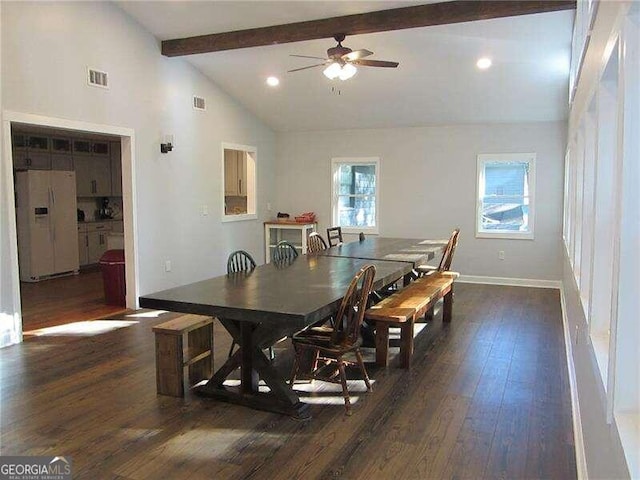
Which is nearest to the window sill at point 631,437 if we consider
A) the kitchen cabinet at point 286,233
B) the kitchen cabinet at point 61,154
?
the kitchen cabinet at point 286,233

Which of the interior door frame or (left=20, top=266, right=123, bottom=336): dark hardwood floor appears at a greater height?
the interior door frame

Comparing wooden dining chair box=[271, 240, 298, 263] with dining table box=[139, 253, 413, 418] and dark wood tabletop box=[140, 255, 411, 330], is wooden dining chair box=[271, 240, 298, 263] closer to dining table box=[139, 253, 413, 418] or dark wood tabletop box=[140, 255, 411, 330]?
dark wood tabletop box=[140, 255, 411, 330]

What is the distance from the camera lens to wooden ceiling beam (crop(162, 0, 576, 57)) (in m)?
4.72

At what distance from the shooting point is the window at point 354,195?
8781mm

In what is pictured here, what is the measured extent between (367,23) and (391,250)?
235cm

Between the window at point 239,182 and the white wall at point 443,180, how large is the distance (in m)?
0.75

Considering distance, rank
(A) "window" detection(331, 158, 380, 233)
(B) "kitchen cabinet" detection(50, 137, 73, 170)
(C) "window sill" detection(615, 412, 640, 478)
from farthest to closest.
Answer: (A) "window" detection(331, 158, 380, 233), (B) "kitchen cabinet" detection(50, 137, 73, 170), (C) "window sill" detection(615, 412, 640, 478)

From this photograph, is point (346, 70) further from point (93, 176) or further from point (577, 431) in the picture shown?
point (93, 176)

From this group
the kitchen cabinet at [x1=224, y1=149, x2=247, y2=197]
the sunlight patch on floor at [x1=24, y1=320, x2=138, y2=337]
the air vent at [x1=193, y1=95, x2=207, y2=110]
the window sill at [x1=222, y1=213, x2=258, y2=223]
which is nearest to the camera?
the sunlight patch on floor at [x1=24, y1=320, x2=138, y2=337]

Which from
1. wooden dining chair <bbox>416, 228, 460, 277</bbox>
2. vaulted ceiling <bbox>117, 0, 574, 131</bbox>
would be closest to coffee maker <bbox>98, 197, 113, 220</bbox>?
vaulted ceiling <bbox>117, 0, 574, 131</bbox>

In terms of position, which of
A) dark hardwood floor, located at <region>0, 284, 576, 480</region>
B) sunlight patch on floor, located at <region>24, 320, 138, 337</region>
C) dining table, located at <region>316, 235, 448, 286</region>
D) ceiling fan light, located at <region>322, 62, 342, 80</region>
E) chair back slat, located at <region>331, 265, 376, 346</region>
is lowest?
dark hardwood floor, located at <region>0, 284, 576, 480</region>

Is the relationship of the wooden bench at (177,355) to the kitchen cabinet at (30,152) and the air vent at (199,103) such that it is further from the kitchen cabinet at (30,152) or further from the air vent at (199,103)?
the kitchen cabinet at (30,152)

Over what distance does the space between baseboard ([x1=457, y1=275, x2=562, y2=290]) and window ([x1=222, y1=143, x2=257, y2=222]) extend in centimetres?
361

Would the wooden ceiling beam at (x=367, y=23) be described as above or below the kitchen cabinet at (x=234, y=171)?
above
